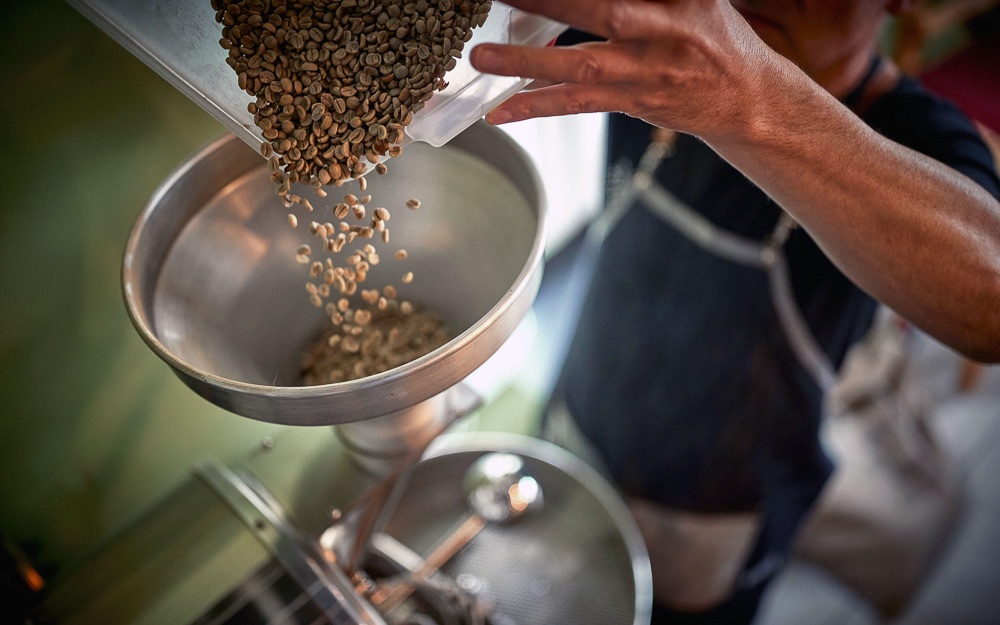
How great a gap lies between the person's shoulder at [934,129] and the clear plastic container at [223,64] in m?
0.56

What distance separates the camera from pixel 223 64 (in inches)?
26.7

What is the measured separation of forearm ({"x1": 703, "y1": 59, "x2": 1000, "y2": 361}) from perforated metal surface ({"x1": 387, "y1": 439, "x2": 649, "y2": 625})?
19.8 inches

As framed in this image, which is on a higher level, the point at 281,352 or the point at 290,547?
the point at 281,352

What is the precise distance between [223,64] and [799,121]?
0.55 meters

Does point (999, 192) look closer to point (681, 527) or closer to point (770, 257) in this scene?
point (770, 257)

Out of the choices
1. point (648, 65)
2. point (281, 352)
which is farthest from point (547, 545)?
point (648, 65)

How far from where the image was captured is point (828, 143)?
0.75 metres

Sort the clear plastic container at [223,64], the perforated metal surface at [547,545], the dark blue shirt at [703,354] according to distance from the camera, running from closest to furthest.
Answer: the clear plastic container at [223,64] → the perforated metal surface at [547,545] → the dark blue shirt at [703,354]

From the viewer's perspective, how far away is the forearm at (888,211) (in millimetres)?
738

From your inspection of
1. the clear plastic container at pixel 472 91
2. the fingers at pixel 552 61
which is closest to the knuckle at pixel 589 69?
the fingers at pixel 552 61

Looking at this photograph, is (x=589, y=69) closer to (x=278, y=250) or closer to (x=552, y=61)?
(x=552, y=61)

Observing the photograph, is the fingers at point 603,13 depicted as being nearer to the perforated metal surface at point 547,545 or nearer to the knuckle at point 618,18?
the knuckle at point 618,18

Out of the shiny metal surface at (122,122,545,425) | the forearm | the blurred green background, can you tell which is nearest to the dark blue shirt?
the forearm

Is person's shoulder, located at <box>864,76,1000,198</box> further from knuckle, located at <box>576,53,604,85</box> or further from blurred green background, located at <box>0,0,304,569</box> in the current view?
blurred green background, located at <box>0,0,304,569</box>
